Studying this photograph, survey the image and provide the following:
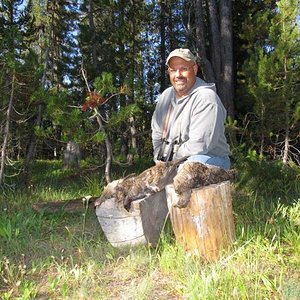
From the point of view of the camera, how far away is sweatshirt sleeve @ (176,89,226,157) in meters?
2.90

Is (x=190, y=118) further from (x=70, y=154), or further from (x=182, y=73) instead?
(x=70, y=154)

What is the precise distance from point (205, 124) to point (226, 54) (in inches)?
221

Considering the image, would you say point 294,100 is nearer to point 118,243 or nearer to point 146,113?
point 118,243

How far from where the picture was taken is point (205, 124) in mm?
2896

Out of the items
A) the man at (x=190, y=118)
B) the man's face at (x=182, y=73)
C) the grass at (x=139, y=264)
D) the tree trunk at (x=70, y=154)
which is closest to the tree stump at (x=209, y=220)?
the grass at (x=139, y=264)

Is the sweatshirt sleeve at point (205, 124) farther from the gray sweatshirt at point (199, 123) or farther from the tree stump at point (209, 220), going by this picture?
the tree stump at point (209, 220)

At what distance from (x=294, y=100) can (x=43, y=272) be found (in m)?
5.72

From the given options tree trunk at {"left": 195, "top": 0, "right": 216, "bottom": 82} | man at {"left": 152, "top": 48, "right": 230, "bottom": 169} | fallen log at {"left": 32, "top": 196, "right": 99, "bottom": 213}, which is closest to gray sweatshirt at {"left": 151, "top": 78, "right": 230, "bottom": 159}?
man at {"left": 152, "top": 48, "right": 230, "bottom": 169}

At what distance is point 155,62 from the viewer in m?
18.7

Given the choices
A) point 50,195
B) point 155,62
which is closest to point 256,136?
point 50,195

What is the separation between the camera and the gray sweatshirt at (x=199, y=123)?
2.90 m

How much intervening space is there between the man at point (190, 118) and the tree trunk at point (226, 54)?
461cm

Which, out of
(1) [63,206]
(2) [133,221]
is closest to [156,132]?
(2) [133,221]

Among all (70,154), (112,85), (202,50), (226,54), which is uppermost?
(202,50)
